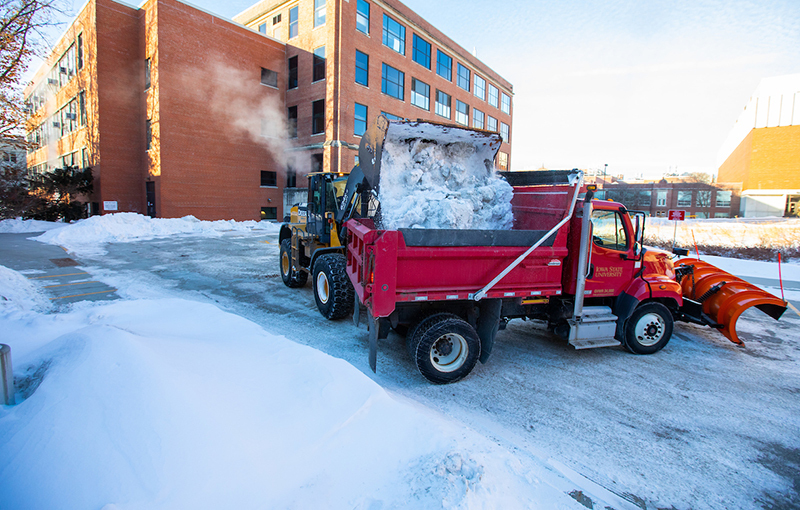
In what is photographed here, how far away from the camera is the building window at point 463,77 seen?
36903mm

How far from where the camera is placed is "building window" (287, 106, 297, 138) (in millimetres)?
29125

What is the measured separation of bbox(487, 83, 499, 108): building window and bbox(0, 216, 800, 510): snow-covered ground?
41.8 m

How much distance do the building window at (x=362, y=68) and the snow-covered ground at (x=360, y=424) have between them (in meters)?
25.1

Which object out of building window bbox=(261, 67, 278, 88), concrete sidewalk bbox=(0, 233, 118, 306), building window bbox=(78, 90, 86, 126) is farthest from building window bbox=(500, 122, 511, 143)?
concrete sidewalk bbox=(0, 233, 118, 306)

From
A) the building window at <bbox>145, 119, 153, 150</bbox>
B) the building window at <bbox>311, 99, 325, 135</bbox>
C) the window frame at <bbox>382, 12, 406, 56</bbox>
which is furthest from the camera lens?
the window frame at <bbox>382, 12, 406, 56</bbox>

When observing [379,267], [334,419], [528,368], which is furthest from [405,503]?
[528,368]

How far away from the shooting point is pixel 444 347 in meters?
4.61

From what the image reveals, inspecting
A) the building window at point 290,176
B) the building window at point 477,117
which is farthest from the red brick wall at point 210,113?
the building window at point 477,117

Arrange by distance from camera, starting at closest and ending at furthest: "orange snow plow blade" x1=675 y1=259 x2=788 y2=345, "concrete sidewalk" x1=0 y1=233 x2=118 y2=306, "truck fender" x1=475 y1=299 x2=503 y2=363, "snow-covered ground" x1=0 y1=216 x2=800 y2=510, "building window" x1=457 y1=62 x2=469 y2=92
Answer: "snow-covered ground" x1=0 y1=216 x2=800 y2=510 < "truck fender" x1=475 y1=299 x2=503 y2=363 < "orange snow plow blade" x1=675 y1=259 x2=788 y2=345 < "concrete sidewalk" x1=0 y1=233 x2=118 y2=306 < "building window" x1=457 y1=62 x2=469 y2=92

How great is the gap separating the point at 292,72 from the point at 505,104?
2739 cm

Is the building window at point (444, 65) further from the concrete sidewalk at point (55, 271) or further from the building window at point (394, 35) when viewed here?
the concrete sidewalk at point (55, 271)

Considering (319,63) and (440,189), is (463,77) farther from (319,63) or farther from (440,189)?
(440,189)

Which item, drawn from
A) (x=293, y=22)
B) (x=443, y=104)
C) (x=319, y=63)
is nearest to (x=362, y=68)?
(x=319, y=63)

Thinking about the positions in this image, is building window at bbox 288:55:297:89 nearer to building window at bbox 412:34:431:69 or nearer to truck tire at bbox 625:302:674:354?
building window at bbox 412:34:431:69
